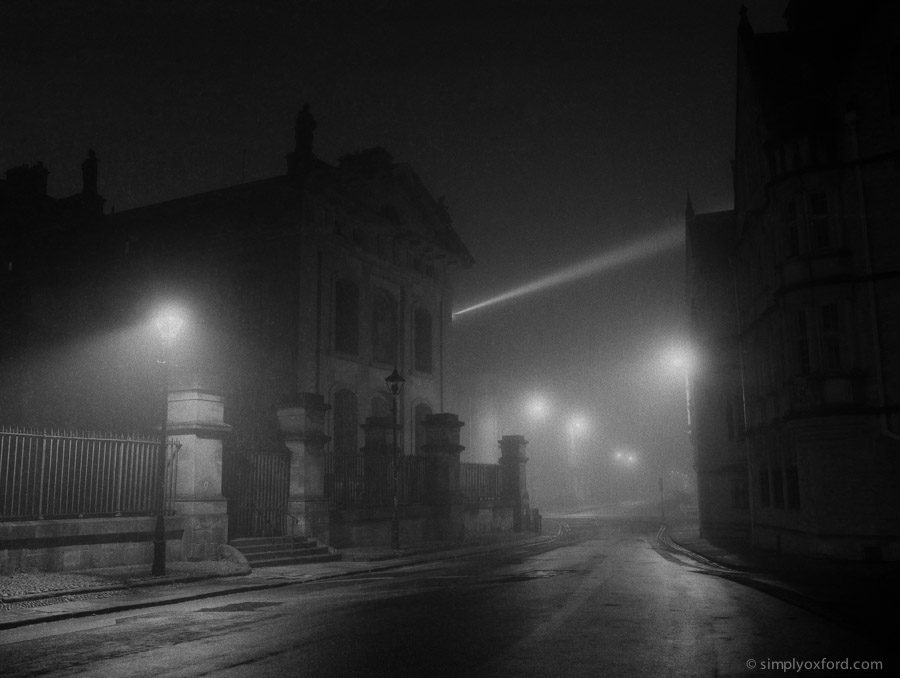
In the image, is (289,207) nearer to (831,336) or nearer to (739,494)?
(831,336)

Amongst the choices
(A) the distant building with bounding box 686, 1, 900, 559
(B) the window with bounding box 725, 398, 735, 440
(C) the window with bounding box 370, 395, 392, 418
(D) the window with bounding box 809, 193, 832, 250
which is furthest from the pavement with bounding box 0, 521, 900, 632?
(C) the window with bounding box 370, 395, 392, 418

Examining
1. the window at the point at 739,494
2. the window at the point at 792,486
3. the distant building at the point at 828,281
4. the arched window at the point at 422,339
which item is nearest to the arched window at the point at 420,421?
the arched window at the point at 422,339

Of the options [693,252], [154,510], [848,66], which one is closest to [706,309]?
[693,252]

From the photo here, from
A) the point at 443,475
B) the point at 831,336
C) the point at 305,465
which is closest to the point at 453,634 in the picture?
the point at 305,465

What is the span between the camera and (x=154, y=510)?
59.7 ft

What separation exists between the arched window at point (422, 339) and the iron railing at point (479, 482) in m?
6.99

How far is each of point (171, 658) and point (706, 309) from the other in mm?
30147

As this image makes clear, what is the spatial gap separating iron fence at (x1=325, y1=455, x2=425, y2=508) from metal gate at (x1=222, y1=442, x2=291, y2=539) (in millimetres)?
2323

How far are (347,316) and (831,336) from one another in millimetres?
19079

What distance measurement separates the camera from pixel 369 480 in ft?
86.3

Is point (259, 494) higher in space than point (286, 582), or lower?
higher

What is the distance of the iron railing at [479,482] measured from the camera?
104ft

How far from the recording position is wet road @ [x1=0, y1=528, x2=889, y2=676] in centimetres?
776

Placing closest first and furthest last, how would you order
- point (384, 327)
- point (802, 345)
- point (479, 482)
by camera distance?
point (802, 345)
point (479, 482)
point (384, 327)
